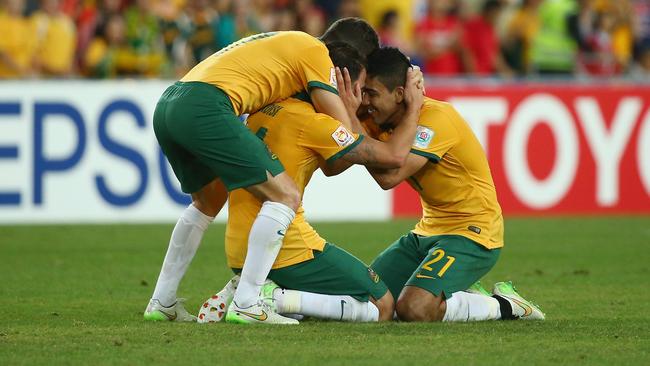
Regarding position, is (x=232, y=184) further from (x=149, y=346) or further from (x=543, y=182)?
(x=543, y=182)

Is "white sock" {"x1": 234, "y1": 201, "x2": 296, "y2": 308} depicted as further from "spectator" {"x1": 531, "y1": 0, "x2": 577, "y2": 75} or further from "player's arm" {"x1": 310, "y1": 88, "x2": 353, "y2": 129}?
"spectator" {"x1": 531, "y1": 0, "x2": 577, "y2": 75}

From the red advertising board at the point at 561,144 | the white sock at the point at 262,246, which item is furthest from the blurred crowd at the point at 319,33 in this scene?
the white sock at the point at 262,246

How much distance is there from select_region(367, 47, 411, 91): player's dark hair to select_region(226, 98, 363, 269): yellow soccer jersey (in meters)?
0.51

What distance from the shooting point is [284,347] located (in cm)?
642

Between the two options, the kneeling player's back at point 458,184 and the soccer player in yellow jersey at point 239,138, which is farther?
the kneeling player's back at point 458,184

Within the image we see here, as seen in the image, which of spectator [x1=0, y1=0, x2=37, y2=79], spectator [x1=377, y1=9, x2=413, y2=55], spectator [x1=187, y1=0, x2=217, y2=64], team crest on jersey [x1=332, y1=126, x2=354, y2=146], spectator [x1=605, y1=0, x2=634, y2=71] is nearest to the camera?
team crest on jersey [x1=332, y1=126, x2=354, y2=146]

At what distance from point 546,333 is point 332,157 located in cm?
155

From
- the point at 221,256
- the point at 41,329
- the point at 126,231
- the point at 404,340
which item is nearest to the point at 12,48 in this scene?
the point at 126,231

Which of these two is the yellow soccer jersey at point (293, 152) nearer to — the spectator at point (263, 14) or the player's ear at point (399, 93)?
the player's ear at point (399, 93)

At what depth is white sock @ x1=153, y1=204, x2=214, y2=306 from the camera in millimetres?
7633


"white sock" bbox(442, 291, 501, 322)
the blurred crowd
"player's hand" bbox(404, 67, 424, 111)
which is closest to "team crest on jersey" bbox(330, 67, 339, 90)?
"player's hand" bbox(404, 67, 424, 111)

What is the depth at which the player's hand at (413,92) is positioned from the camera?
25.1ft

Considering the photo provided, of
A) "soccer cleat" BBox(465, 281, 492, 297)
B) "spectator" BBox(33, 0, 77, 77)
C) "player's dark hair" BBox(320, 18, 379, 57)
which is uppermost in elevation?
"spectator" BBox(33, 0, 77, 77)

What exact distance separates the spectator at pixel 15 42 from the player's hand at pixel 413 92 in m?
9.17
